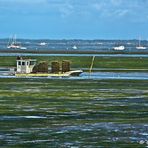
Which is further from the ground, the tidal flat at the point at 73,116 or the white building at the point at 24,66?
the white building at the point at 24,66

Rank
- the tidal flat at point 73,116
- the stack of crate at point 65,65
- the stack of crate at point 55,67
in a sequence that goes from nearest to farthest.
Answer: the tidal flat at point 73,116, the stack of crate at point 55,67, the stack of crate at point 65,65

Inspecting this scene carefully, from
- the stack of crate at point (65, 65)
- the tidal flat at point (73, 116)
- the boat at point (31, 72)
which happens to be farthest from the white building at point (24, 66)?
the tidal flat at point (73, 116)

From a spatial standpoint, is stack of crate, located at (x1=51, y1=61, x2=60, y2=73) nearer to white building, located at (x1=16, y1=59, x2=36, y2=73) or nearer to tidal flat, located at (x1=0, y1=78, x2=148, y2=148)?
white building, located at (x1=16, y1=59, x2=36, y2=73)

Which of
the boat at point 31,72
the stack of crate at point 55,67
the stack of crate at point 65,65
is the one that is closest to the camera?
the boat at point 31,72

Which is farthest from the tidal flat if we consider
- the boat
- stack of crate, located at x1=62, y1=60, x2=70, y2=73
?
stack of crate, located at x1=62, y1=60, x2=70, y2=73

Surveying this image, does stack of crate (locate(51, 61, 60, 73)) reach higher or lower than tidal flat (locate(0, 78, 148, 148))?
higher

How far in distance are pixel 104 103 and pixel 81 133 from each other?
14070 millimetres

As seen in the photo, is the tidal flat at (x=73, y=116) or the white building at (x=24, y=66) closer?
the tidal flat at (x=73, y=116)

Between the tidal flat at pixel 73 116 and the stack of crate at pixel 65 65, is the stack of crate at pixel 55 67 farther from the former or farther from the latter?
the tidal flat at pixel 73 116

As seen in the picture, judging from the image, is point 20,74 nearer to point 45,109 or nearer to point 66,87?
point 66,87

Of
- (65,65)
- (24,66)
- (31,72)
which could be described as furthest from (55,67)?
(24,66)

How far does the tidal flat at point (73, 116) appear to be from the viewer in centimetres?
2661

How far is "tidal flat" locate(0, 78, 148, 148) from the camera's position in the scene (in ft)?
87.3

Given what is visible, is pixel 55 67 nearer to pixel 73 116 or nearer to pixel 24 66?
pixel 24 66
